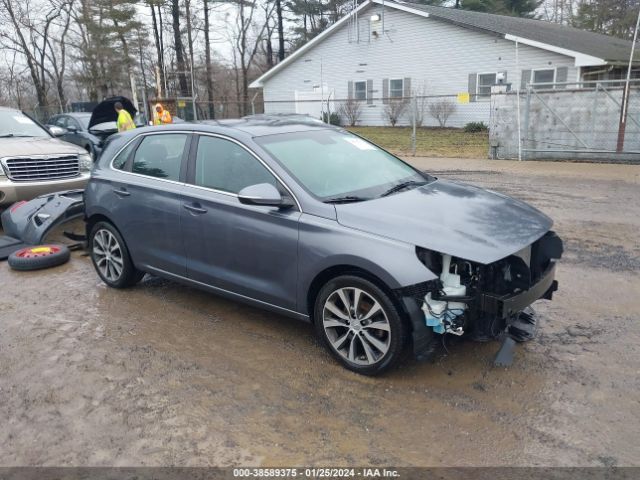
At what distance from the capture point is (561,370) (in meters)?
3.59

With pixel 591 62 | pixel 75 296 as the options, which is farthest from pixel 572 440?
pixel 591 62

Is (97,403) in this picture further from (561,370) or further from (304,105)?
(304,105)

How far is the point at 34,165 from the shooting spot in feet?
26.6

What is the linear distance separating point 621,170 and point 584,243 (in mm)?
6504

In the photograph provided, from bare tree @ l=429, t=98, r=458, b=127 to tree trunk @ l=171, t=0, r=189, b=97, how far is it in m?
17.3

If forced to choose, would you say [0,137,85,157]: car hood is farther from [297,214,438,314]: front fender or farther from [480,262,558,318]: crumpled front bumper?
[480,262,558,318]: crumpled front bumper

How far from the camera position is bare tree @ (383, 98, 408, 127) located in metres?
25.2

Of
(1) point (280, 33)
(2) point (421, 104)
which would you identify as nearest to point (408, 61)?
(2) point (421, 104)

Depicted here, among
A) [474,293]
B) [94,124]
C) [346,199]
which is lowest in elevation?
[474,293]

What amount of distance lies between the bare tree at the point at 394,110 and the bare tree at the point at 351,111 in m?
1.57

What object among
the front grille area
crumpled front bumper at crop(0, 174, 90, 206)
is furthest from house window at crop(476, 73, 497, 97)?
crumpled front bumper at crop(0, 174, 90, 206)

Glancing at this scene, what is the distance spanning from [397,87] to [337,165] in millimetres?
22799

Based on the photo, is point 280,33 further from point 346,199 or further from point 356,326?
point 356,326

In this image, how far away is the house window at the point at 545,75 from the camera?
21203 millimetres
